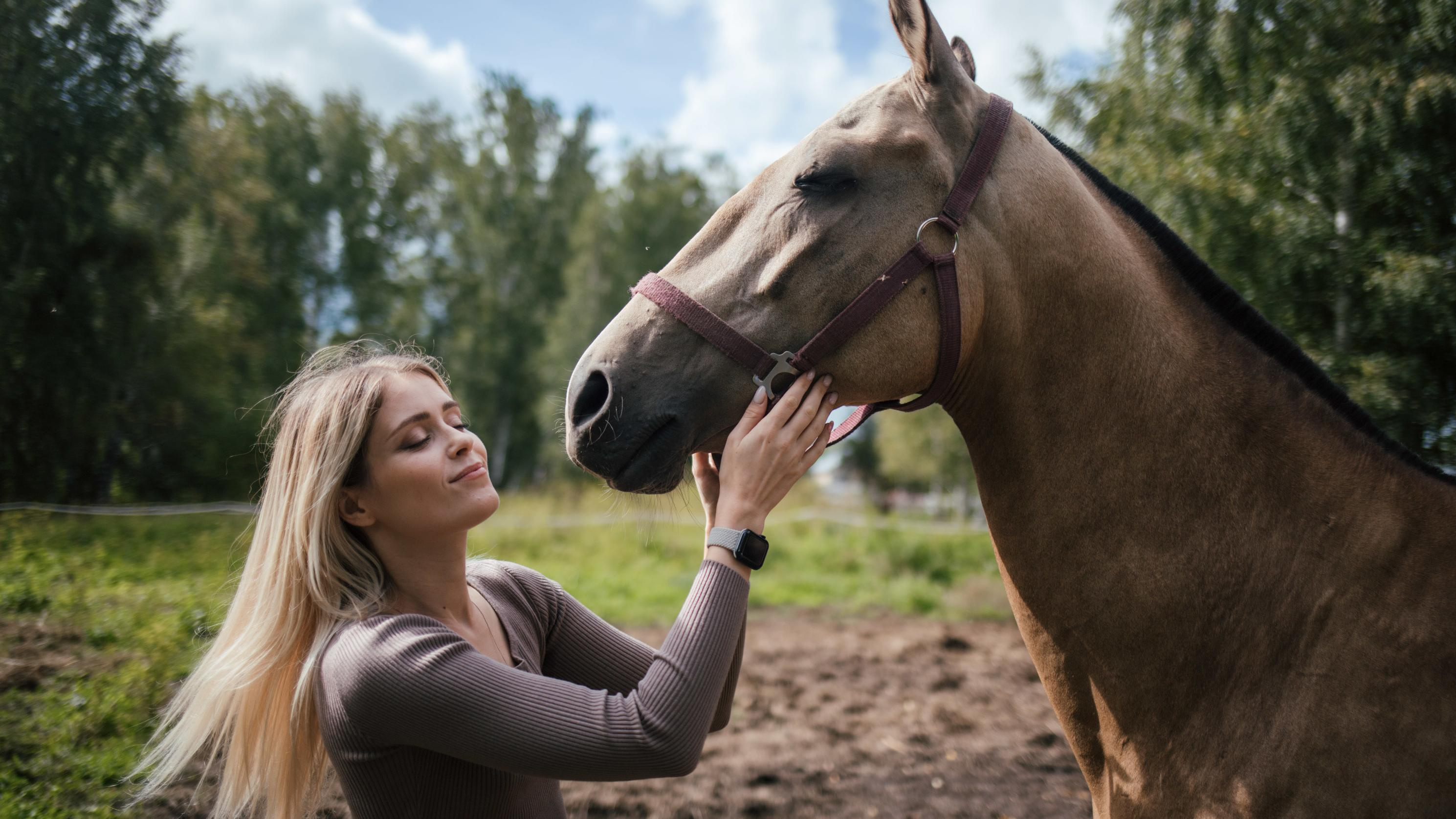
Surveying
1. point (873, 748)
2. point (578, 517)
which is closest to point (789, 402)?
point (873, 748)

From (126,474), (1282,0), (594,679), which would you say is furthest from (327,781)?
(1282,0)

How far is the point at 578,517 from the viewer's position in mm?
14148

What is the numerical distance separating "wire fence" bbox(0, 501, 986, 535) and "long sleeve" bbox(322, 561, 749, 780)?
611 mm

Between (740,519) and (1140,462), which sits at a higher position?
(1140,462)

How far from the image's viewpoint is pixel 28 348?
5648 millimetres

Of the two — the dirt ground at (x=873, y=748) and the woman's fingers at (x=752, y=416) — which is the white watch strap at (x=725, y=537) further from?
the dirt ground at (x=873, y=748)

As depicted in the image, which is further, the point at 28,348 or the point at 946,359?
the point at 28,348

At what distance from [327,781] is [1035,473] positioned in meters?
3.63

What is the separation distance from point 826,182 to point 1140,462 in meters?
0.90

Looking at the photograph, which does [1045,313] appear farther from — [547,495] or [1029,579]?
[547,495]

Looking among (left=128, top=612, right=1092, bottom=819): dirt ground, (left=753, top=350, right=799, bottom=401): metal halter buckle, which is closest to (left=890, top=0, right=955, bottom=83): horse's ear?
(left=753, top=350, right=799, bottom=401): metal halter buckle

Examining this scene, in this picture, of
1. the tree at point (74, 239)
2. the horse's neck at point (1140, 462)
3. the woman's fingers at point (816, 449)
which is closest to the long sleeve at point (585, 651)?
the woman's fingers at point (816, 449)

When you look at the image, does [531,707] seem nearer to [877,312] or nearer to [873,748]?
[877,312]

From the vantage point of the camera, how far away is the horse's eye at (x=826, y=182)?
175 cm
